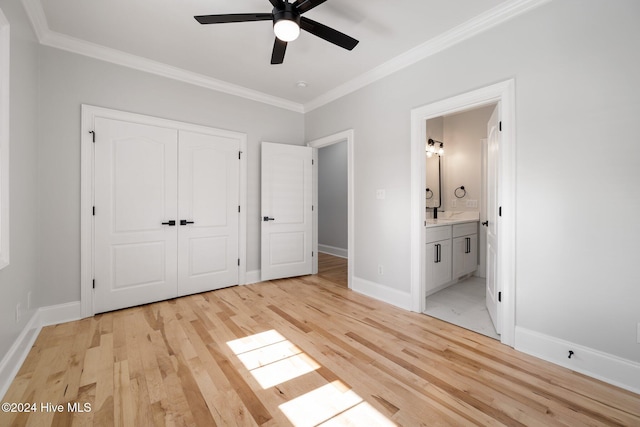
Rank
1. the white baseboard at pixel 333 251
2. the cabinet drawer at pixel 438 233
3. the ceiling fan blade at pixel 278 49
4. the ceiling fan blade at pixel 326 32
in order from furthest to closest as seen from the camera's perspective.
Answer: the white baseboard at pixel 333 251 → the cabinet drawer at pixel 438 233 → the ceiling fan blade at pixel 278 49 → the ceiling fan blade at pixel 326 32

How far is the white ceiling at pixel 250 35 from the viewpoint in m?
2.21

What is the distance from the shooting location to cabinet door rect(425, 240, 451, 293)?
3270mm

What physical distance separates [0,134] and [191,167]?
176 cm

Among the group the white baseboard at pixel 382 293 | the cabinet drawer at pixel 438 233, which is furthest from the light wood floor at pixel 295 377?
the cabinet drawer at pixel 438 233

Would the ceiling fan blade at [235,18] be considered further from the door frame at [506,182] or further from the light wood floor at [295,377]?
the light wood floor at [295,377]

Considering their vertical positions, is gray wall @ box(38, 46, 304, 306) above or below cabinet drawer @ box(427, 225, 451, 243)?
above

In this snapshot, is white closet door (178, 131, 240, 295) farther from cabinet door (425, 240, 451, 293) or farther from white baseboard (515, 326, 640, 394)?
white baseboard (515, 326, 640, 394)

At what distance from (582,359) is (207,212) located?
3858 mm

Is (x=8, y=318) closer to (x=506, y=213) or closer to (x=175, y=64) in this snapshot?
(x=175, y=64)

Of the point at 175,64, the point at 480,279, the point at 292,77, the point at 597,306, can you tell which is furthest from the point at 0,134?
the point at 480,279

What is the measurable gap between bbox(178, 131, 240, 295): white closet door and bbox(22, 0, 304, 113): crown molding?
695mm

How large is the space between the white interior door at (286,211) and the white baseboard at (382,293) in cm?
109

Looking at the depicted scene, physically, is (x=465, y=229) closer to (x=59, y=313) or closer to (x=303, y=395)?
(x=303, y=395)

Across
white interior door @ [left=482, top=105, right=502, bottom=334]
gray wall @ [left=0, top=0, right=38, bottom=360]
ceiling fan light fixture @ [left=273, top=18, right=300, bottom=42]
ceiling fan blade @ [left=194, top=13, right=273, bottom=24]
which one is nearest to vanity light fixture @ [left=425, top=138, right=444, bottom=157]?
white interior door @ [left=482, top=105, right=502, bottom=334]
